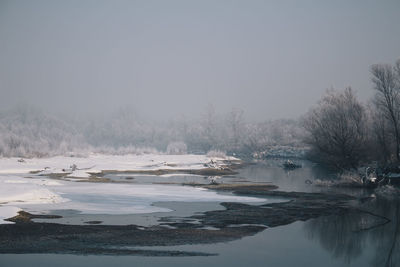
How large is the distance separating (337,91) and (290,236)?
50080mm

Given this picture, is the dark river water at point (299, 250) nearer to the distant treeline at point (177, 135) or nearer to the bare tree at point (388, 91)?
the bare tree at point (388, 91)

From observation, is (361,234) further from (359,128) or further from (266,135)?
(266,135)

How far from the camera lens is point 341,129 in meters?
65.2

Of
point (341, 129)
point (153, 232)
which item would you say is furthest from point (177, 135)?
point (153, 232)

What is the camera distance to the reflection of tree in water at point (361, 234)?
72.8ft

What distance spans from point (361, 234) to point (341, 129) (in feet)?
135

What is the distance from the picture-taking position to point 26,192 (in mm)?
36719

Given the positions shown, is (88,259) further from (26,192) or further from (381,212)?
(381,212)

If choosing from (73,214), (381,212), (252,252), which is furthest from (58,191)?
(381,212)

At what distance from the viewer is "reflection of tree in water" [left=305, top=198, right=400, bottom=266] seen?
22188mm

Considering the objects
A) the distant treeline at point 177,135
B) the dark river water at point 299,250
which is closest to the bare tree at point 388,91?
the dark river water at point 299,250

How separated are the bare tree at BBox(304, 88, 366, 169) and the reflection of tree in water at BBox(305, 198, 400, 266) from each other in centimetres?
2872

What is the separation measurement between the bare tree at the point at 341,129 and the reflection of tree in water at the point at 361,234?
28715 millimetres

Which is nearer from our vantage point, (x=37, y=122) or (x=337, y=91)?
(x=337, y=91)
